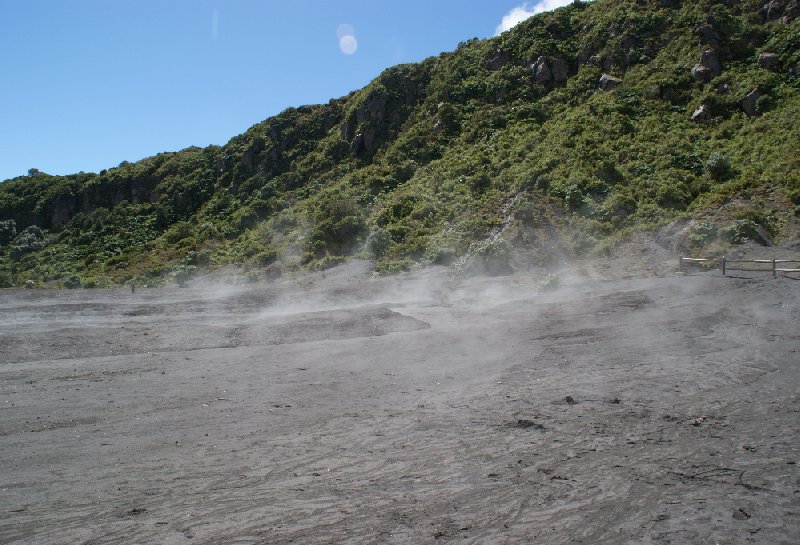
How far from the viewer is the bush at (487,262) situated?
3084 cm

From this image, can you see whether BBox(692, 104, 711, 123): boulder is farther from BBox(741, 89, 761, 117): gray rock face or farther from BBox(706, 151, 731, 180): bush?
BBox(706, 151, 731, 180): bush

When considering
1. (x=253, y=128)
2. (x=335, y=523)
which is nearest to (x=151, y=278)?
(x=253, y=128)

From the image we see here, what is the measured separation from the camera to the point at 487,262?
3120cm

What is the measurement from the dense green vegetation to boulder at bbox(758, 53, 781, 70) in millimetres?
167

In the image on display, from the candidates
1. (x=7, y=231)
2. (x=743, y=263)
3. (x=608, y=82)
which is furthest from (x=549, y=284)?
(x=7, y=231)

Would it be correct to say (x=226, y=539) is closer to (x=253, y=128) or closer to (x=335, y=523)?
(x=335, y=523)

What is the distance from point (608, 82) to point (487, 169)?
12656 mm

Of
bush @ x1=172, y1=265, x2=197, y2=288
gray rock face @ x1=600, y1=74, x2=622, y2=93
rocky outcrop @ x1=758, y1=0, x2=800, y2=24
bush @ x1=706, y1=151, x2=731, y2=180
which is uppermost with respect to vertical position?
rocky outcrop @ x1=758, y1=0, x2=800, y2=24

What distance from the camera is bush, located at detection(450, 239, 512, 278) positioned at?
30.8 meters

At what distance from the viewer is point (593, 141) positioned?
4109cm

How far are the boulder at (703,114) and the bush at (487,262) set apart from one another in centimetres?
1850

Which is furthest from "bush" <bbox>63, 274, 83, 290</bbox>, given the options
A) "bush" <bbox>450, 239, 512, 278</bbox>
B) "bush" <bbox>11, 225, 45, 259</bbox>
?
"bush" <bbox>450, 239, 512, 278</bbox>

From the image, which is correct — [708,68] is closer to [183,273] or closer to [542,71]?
[542,71]

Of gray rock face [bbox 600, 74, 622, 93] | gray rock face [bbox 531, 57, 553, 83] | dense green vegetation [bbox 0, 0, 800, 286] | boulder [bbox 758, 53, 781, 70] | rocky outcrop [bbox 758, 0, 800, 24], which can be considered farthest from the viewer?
gray rock face [bbox 531, 57, 553, 83]
